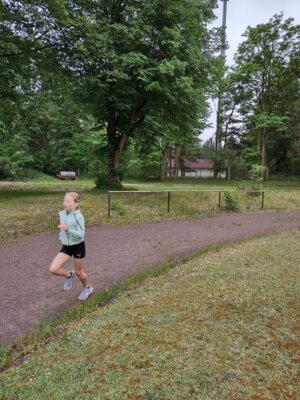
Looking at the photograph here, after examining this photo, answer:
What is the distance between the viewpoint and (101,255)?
6.03 meters

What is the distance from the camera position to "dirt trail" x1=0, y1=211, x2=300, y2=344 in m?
3.74

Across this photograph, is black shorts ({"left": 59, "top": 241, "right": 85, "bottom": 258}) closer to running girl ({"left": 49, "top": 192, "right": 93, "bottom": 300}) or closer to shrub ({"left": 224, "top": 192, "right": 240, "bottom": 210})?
running girl ({"left": 49, "top": 192, "right": 93, "bottom": 300})

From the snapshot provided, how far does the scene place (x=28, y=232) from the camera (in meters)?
7.72

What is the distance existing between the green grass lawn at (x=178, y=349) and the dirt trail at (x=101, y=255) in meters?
0.63

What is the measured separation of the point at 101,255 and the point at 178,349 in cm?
357

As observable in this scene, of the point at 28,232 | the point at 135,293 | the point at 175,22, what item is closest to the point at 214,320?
the point at 135,293

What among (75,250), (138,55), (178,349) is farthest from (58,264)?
(138,55)

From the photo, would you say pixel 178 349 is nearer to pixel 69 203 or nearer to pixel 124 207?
pixel 69 203

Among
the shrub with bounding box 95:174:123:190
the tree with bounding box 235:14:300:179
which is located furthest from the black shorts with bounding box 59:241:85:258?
the tree with bounding box 235:14:300:179

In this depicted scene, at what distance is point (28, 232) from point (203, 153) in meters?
40.8

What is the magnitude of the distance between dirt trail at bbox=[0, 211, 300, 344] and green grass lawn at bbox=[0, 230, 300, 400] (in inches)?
24.6

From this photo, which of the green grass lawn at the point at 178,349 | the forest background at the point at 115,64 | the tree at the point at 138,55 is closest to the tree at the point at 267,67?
the forest background at the point at 115,64

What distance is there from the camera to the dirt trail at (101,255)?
374 centimetres

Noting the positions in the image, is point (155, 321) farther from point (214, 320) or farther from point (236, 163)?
point (236, 163)
